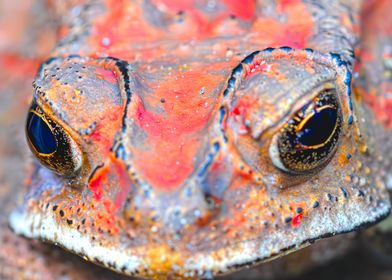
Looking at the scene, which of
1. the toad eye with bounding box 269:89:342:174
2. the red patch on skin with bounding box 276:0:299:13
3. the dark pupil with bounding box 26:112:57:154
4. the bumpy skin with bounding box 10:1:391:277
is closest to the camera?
the bumpy skin with bounding box 10:1:391:277

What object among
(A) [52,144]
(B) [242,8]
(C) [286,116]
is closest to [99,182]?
(A) [52,144]

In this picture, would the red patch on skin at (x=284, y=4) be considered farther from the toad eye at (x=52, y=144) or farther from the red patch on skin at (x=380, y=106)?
the toad eye at (x=52, y=144)

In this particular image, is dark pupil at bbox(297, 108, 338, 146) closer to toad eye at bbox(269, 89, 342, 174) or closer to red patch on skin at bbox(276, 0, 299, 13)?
toad eye at bbox(269, 89, 342, 174)

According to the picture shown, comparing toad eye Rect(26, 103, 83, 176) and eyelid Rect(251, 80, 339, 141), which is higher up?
eyelid Rect(251, 80, 339, 141)

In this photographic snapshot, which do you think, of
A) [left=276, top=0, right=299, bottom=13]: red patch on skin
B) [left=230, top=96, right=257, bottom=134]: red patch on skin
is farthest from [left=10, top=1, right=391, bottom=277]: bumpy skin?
[left=276, top=0, right=299, bottom=13]: red patch on skin

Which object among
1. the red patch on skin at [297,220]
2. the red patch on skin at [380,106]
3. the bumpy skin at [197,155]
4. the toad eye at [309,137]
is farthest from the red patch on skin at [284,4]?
the red patch on skin at [297,220]

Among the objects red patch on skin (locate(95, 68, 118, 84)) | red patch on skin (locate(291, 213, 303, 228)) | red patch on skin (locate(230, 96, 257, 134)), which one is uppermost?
red patch on skin (locate(95, 68, 118, 84))

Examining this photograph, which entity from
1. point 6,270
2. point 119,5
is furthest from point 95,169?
point 6,270
